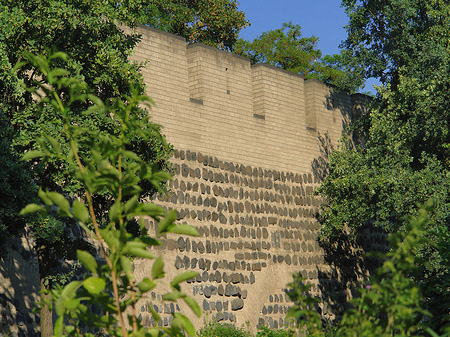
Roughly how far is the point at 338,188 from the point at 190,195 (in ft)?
15.8

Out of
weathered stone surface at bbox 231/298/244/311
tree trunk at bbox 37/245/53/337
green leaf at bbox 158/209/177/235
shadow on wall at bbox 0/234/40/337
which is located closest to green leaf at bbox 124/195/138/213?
green leaf at bbox 158/209/177/235

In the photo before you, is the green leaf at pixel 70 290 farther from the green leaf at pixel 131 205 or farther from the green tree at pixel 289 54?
the green tree at pixel 289 54

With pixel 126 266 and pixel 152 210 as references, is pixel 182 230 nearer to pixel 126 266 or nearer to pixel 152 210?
pixel 152 210

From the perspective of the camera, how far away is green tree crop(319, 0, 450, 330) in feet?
59.6

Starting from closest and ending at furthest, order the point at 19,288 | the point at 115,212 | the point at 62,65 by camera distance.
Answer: the point at 115,212
the point at 62,65
the point at 19,288

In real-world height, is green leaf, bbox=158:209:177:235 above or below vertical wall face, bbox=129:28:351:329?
below

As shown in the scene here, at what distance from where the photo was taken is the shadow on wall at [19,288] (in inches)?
481

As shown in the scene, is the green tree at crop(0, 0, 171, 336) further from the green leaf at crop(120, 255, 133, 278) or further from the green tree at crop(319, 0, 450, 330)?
the green tree at crop(319, 0, 450, 330)

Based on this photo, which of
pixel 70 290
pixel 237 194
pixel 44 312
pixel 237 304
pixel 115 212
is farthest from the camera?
pixel 237 194

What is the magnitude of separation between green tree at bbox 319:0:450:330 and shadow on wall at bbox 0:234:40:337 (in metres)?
8.92

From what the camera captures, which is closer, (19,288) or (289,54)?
(19,288)

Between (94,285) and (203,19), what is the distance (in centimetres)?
2666

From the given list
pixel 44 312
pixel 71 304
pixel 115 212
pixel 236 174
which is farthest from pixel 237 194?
pixel 71 304

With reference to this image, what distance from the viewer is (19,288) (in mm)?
12477
